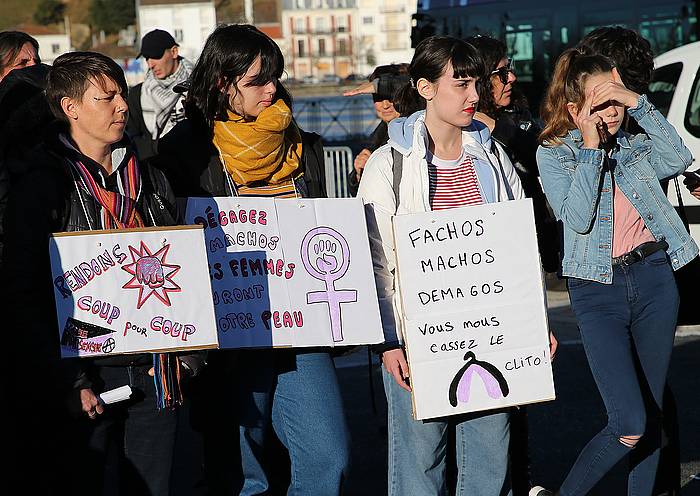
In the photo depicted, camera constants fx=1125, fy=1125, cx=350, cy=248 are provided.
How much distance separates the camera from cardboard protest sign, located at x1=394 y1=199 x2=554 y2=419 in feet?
12.3

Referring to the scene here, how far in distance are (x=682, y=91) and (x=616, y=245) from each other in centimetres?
545

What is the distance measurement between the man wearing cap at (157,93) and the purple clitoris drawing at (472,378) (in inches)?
210

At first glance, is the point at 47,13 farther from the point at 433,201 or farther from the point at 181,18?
the point at 433,201

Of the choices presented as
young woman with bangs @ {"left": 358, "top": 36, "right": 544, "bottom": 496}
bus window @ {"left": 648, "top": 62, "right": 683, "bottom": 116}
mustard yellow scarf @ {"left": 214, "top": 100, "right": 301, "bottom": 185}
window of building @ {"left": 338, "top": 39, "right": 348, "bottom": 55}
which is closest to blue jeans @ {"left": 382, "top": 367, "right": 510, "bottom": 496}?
young woman with bangs @ {"left": 358, "top": 36, "right": 544, "bottom": 496}

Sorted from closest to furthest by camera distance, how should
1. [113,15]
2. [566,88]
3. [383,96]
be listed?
[566,88] → [383,96] → [113,15]

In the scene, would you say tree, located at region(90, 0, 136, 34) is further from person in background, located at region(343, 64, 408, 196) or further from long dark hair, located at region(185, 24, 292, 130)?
long dark hair, located at region(185, 24, 292, 130)

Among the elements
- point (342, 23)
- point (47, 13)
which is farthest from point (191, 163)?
point (47, 13)

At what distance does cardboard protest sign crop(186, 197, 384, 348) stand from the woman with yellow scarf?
5.5 inches

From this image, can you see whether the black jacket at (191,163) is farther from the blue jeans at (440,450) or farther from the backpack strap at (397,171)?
the blue jeans at (440,450)

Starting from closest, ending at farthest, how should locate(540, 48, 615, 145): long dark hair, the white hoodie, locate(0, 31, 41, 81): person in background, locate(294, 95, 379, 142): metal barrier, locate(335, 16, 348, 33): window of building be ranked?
the white hoodie < locate(540, 48, 615, 145): long dark hair < locate(0, 31, 41, 81): person in background < locate(294, 95, 379, 142): metal barrier < locate(335, 16, 348, 33): window of building

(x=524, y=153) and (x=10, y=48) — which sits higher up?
(x=10, y=48)

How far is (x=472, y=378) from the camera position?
3.80m

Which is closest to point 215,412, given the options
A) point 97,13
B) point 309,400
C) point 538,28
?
point 309,400

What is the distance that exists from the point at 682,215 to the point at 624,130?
1.55 feet
